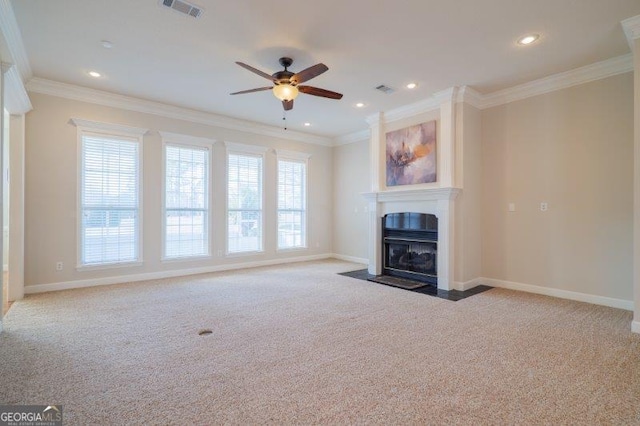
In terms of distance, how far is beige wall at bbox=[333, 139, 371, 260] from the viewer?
7422 millimetres

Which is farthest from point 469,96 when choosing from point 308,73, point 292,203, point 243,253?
point 243,253

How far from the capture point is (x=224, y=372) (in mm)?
2391

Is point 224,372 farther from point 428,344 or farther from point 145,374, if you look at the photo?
point 428,344

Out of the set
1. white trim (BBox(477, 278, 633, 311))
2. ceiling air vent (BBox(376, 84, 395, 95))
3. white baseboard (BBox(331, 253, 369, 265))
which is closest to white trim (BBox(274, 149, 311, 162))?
white baseboard (BBox(331, 253, 369, 265))

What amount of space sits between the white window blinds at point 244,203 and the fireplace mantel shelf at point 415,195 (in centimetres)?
244

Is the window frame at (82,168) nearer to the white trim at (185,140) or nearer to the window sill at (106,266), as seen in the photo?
the window sill at (106,266)

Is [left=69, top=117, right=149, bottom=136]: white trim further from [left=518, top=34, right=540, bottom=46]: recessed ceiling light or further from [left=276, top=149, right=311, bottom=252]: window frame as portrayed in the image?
[left=518, top=34, right=540, bottom=46]: recessed ceiling light

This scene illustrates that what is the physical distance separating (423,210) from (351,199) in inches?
104

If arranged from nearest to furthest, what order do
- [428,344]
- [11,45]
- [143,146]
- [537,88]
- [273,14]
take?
[428,344] < [273,14] < [11,45] < [537,88] < [143,146]

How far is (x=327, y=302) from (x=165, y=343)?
79.2 inches

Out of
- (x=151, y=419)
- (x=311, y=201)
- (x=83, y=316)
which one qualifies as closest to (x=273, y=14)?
(x=151, y=419)

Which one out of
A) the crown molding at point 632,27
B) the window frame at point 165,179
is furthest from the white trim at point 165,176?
the crown molding at point 632,27

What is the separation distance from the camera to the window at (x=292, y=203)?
7.34 metres

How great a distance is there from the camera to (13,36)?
10.9 feet
